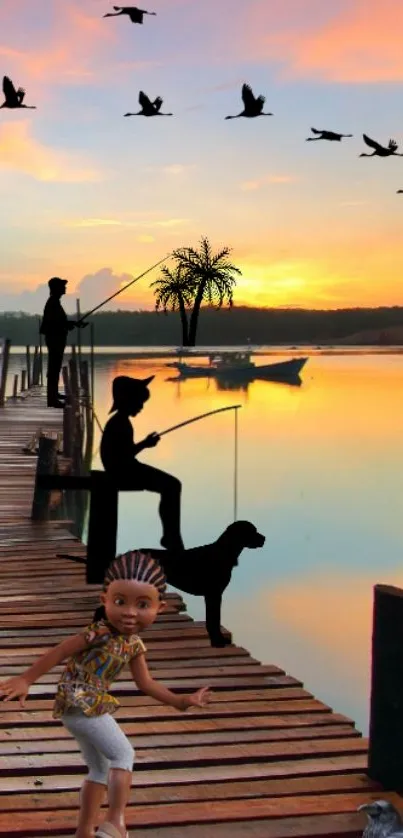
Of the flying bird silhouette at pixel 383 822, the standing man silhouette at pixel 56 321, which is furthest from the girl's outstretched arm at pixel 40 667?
the standing man silhouette at pixel 56 321

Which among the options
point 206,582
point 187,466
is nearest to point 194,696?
point 206,582

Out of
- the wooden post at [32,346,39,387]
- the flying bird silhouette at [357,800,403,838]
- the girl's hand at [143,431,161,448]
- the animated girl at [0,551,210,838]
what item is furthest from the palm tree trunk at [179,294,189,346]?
the wooden post at [32,346,39,387]

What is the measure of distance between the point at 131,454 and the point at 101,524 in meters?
0.80

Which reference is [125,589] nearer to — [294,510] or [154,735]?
[154,735]

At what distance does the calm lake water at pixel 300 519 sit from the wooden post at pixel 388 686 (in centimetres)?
959

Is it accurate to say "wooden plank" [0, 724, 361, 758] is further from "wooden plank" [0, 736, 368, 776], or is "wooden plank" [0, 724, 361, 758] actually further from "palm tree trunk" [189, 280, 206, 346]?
"palm tree trunk" [189, 280, 206, 346]

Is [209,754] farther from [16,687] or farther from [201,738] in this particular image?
[16,687]

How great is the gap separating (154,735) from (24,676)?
2.12 meters

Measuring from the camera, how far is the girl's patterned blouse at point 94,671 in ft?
12.3

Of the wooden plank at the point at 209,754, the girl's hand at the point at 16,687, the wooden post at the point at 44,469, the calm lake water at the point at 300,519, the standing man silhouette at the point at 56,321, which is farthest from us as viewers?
the calm lake water at the point at 300,519

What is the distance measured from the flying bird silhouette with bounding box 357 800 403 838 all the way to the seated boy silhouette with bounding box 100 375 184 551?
119 inches

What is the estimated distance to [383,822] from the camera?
168 inches

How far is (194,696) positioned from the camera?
12.7 feet

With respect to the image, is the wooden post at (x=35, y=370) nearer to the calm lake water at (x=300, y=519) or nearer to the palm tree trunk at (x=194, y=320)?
the calm lake water at (x=300, y=519)
